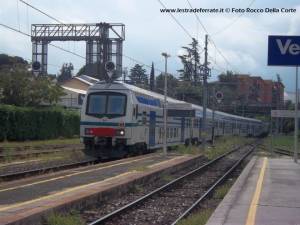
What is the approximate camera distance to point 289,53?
2319 cm

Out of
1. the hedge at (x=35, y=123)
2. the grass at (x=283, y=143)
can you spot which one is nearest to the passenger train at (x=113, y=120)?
the hedge at (x=35, y=123)

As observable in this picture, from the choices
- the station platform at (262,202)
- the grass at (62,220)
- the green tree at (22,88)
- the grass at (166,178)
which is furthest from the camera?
the green tree at (22,88)

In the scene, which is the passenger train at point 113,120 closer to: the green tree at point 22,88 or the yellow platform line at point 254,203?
the yellow platform line at point 254,203

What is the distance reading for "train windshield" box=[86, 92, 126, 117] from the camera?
26.1 metres

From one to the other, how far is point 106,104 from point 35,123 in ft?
63.2

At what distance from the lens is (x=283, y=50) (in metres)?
23.1

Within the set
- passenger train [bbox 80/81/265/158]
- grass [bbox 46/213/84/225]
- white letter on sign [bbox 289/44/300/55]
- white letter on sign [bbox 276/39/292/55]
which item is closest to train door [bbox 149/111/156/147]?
passenger train [bbox 80/81/265/158]

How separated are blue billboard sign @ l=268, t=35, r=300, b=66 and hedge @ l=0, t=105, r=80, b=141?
21435 millimetres

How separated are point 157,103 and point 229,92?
→ 185 ft

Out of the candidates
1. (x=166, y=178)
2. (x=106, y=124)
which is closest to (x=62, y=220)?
(x=166, y=178)

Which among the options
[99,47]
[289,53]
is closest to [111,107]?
[289,53]

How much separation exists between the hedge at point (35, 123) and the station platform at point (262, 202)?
23.5 metres

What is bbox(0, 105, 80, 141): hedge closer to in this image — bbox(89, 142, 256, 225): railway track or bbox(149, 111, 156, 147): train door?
bbox(149, 111, 156, 147): train door

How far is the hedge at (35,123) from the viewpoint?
133 ft
